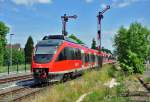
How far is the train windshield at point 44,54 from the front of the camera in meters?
25.7

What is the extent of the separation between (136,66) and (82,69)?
20.1 ft

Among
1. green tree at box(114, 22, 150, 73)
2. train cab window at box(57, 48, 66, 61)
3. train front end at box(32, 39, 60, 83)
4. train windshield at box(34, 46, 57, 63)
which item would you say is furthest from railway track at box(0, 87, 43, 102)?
green tree at box(114, 22, 150, 73)

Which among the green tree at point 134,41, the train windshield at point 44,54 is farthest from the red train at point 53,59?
the green tree at point 134,41

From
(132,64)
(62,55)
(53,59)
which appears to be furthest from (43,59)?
(132,64)

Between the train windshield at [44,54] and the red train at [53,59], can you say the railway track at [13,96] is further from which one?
the train windshield at [44,54]

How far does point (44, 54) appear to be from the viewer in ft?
85.1

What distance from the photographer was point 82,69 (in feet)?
118

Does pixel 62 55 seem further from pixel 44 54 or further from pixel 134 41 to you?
pixel 134 41

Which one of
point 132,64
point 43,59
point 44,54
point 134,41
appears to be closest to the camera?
point 43,59

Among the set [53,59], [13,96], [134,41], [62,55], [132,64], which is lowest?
[13,96]

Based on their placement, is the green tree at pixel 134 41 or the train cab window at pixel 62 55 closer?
the train cab window at pixel 62 55

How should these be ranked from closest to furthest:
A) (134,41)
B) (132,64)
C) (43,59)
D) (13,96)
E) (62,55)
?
(13,96)
(43,59)
(62,55)
(132,64)
(134,41)

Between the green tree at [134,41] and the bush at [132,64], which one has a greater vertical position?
the green tree at [134,41]

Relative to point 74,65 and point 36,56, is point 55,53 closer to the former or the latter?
point 36,56
